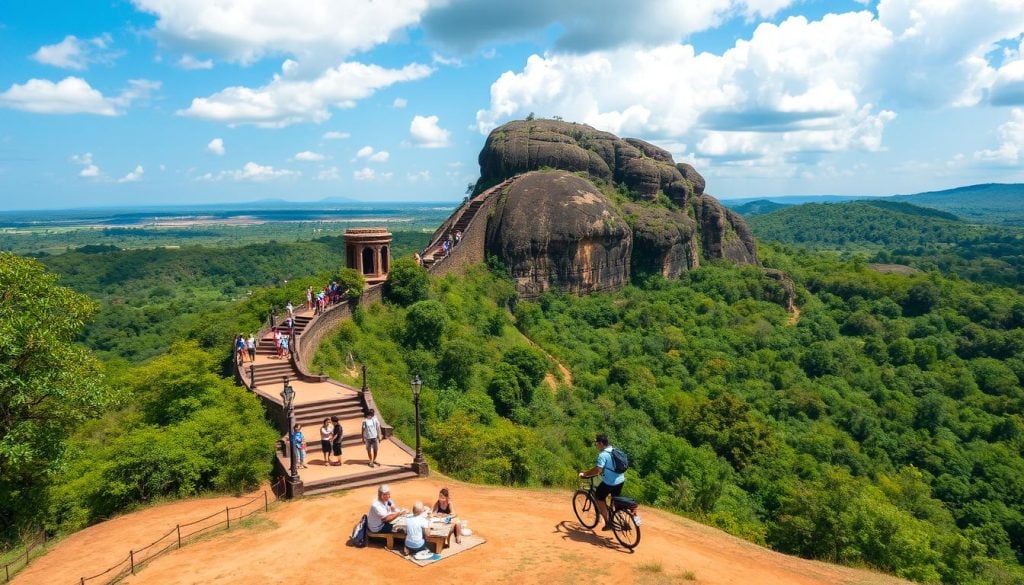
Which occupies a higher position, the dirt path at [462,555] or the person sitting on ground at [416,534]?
the person sitting on ground at [416,534]

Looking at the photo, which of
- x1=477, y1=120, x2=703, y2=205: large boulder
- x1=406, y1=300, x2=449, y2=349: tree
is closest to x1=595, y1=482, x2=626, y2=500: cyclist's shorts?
x1=406, y1=300, x2=449, y2=349: tree

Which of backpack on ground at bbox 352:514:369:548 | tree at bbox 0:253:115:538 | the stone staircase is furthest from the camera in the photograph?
the stone staircase

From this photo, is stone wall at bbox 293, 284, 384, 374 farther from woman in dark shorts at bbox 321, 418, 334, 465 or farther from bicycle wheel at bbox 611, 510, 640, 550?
bicycle wheel at bbox 611, 510, 640, 550

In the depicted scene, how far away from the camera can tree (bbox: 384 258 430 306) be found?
104 ft

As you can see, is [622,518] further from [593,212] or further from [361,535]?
[593,212]

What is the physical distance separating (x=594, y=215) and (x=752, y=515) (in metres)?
24.2

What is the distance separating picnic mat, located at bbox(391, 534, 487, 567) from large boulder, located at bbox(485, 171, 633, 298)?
31.2 meters

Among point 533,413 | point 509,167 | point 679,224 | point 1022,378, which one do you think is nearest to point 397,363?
point 533,413

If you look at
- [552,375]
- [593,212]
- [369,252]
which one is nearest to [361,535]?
[369,252]

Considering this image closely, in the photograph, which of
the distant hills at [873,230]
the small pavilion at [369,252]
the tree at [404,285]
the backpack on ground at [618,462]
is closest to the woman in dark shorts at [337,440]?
the backpack on ground at [618,462]

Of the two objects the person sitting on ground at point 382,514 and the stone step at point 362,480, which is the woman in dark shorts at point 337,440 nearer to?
the stone step at point 362,480

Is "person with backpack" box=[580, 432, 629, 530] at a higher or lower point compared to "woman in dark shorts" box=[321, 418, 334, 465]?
higher

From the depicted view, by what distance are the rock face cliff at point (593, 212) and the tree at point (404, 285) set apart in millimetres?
10716

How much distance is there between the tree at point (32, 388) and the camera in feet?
44.2
